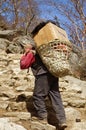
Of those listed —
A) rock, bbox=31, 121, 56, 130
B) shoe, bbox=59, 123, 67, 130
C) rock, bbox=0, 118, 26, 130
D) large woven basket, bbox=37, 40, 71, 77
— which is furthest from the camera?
shoe, bbox=59, 123, 67, 130

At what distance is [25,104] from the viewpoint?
6484 millimetres

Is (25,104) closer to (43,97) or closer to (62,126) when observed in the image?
(43,97)

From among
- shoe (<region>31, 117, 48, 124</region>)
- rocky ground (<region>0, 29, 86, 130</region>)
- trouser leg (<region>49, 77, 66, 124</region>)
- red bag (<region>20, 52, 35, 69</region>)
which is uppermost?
red bag (<region>20, 52, 35, 69</region>)

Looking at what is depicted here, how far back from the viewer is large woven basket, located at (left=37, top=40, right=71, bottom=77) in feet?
18.1

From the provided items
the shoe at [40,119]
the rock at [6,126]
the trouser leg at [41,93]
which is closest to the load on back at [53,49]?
the trouser leg at [41,93]

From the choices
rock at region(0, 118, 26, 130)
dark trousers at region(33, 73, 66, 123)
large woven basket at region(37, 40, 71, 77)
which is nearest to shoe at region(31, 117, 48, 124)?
dark trousers at region(33, 73, 66, 123)

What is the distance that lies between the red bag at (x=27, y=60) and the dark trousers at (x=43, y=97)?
29cm

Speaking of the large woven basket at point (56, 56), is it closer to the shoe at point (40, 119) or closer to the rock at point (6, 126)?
the shoe at point (40, 119)

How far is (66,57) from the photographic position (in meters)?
5.62

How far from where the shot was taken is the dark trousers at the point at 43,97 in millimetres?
5672

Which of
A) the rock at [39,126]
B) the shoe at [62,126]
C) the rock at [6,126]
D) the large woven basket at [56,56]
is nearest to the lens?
the rock at [6,126]

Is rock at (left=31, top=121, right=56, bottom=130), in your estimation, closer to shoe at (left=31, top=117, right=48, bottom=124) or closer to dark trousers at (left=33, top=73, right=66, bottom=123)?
shoe at (left=31, top=117, right=48, bottom=124)

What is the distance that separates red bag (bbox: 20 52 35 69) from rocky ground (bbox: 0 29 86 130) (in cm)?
85

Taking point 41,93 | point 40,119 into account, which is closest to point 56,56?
point 41,93
